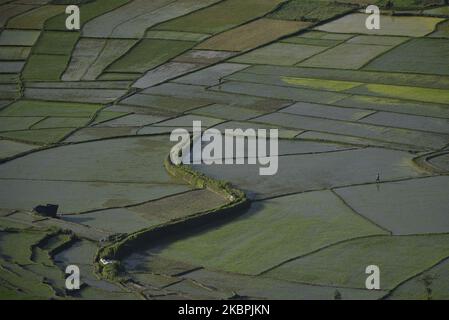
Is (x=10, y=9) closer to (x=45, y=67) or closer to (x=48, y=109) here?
(x=45, y=67)

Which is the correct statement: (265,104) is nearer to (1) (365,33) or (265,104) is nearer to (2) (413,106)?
(2) (413,106)

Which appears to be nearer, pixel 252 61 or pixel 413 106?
pixel 413 106

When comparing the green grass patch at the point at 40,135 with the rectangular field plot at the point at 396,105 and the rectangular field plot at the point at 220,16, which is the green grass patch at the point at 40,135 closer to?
the rectangular field plot at the point at 396,105

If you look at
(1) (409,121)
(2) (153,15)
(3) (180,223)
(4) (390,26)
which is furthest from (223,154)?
(2) (153,15)

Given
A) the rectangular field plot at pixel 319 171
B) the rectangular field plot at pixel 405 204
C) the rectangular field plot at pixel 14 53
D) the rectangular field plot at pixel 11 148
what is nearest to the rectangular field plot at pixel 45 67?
the rectangular field plot at pixel 14 53

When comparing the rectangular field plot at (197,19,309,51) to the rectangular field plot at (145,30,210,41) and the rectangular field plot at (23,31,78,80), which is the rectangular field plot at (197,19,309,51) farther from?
the rectangular field plot at (23,31,78,80)

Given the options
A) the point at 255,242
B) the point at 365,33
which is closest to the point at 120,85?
the point at 365,33
